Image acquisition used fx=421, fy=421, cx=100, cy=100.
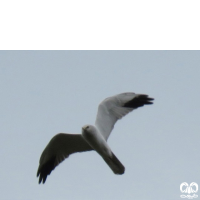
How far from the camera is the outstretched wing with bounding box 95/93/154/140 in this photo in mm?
8438

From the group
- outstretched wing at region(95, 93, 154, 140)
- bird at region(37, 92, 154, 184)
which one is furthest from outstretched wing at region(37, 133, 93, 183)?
outstretched wing at region(95, 93, 154, 140)

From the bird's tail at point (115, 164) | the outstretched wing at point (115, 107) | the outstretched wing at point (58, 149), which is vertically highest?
the outstretched wing at point (115, 107)

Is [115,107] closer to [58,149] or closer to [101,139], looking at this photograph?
[101,139]

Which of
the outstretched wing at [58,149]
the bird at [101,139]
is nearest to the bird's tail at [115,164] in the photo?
the bird at [101,139]

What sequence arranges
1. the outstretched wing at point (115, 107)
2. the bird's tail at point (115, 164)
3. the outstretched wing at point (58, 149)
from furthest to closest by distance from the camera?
the outstretched wing at point (58, 149) → the outstretched wing at point (115, 107) → the bird's tail at point (115, 164)

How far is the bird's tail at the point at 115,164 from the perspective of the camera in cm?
794

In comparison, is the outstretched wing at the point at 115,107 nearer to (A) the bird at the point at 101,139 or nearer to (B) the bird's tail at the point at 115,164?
(A) the bird at the point at 101,139

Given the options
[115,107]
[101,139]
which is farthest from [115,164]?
[115,107]
